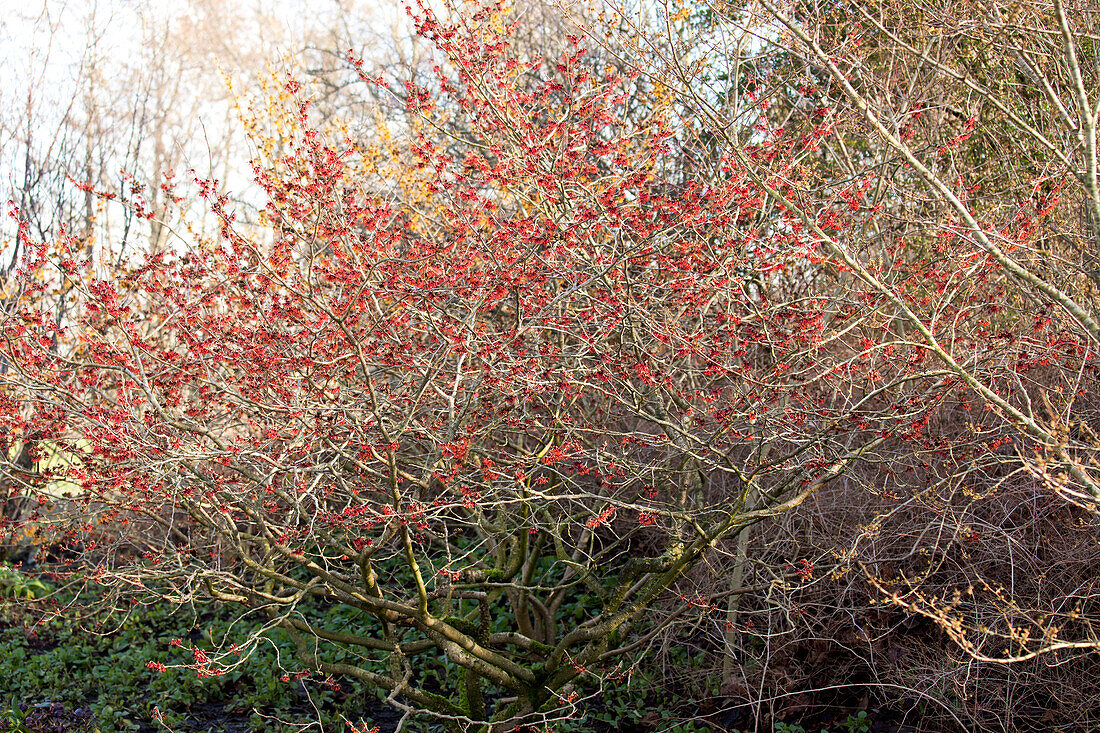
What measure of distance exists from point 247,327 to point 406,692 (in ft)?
6.83

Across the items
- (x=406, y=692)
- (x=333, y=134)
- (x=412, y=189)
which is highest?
(x=333, y=134)

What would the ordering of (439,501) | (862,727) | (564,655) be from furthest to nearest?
1. (862,727)
2. (564,655)
3. (439,501)

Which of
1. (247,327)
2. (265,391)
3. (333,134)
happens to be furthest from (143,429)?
(333,134)

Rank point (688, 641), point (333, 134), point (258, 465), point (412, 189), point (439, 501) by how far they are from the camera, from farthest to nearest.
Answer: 1. point (333, 134)
2. point (412, 189)
3. point (688, 641)
4. point (258, 465)
5. point (439, 501)

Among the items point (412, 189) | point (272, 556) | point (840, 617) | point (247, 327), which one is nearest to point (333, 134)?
point (412, 189)

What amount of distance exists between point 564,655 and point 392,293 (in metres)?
2.22

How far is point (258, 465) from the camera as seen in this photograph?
4621mm

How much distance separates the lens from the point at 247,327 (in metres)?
4.71

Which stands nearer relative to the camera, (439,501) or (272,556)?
(439,501)

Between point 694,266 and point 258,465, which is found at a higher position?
point 694,266

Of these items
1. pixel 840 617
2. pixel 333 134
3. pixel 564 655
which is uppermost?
pixel 333 134

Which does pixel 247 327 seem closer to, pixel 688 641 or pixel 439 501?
pixel 439 501

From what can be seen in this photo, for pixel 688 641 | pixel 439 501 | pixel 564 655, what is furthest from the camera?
pixel 688 641

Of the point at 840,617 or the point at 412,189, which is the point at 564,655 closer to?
the point at 840,617
